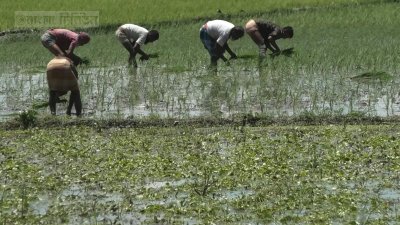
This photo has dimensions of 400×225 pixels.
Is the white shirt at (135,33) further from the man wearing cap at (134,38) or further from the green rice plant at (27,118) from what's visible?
→ the green rice plant at (27,118)

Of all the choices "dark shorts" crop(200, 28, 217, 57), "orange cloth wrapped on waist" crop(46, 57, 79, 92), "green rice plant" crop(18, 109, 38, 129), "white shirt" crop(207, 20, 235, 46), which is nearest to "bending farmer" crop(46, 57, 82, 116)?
"orange cloth wrapped on waist" crop(46, 57, 79, 92)

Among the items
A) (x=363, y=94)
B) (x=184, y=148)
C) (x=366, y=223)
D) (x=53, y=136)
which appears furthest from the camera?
(x=363, y=94)

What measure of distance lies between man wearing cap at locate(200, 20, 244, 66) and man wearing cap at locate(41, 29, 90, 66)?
2070 mm

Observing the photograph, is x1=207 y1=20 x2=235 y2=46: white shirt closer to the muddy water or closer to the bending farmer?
the muddy water

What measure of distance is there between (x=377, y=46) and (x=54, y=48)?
17.1ft

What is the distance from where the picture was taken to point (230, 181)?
18.2 feet

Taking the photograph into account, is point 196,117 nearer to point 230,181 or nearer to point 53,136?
point 53,136

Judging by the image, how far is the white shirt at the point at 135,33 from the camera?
439 inches

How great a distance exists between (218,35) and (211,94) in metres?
1.57

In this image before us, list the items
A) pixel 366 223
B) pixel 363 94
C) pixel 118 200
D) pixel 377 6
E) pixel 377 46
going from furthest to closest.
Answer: pixel 377 6 < pixel 377 46 < pixel 363 94 < pixel 118 200 < pixel 366 223

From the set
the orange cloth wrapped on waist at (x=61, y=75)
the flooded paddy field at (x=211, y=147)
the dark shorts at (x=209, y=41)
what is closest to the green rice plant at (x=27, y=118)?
the flooded paddy field at (x=211, y=147)

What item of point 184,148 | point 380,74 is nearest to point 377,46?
point 380,74

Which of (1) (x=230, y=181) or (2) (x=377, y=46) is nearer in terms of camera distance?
(1) (x=230, y=181)

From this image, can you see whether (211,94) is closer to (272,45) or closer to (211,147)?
(272,45)
